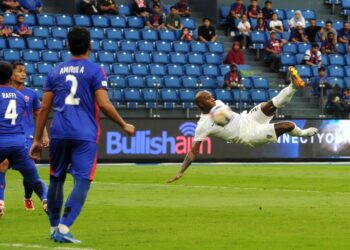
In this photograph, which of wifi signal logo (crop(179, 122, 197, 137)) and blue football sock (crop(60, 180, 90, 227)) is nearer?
blue football sock (crop(60, 180, 90, 227))

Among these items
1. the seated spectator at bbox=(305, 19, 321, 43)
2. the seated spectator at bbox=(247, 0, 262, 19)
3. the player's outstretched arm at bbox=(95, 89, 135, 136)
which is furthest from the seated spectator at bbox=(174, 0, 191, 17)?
the player's outstretched arm at bbox=(95, 89, 135, 136)

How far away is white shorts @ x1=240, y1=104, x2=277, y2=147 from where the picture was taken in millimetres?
19344

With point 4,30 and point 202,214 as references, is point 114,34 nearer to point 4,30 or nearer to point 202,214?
point 4,30

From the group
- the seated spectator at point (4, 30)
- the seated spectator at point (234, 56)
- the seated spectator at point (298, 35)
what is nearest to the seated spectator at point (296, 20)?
the seated spectator at point (298, 35)

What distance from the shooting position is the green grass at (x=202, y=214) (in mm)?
12211

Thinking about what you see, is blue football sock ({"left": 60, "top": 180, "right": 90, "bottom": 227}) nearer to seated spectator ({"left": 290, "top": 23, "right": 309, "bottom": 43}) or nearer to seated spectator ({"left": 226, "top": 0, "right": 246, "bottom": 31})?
seated spectator ({"left": 226, "top": 0, "right": 246, "bottom": 31})

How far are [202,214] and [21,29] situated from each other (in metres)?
19.9

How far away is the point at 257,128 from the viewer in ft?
64.0

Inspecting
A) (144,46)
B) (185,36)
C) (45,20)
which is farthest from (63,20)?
(185,36)

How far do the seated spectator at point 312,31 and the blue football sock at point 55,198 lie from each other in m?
30.7

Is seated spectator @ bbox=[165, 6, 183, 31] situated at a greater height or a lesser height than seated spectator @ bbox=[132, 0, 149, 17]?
lesser

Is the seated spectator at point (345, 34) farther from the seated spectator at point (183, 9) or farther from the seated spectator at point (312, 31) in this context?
the seated spectator at point (183, 9)

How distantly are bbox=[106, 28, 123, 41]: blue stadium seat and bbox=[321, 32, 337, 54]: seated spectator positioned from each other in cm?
865

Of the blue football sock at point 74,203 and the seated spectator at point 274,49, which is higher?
the seated spectator at point 274,49
